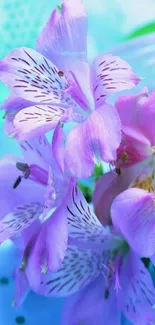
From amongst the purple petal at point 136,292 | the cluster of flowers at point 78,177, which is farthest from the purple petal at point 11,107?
the purple petal at point 136,292

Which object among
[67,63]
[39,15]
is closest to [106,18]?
[39,15]

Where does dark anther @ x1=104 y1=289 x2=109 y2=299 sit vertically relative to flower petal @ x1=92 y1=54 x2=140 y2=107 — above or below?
below

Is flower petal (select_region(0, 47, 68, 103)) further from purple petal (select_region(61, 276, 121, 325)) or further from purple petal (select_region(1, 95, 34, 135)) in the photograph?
purple petal (select_region(61, 276, 121, 325))

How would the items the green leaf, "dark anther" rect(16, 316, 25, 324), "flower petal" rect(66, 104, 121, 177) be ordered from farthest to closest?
the green leaf, "dark anther" rect(16, 316, 25, 324), "flower petal" rect(66, 104, 121, 177)

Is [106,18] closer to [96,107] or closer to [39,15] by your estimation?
[39,15]

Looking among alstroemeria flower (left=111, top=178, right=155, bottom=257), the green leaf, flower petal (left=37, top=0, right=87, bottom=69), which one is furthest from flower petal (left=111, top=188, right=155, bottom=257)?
the green leaf

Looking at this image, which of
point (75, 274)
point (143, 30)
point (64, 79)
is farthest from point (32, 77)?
point (143, 30)
